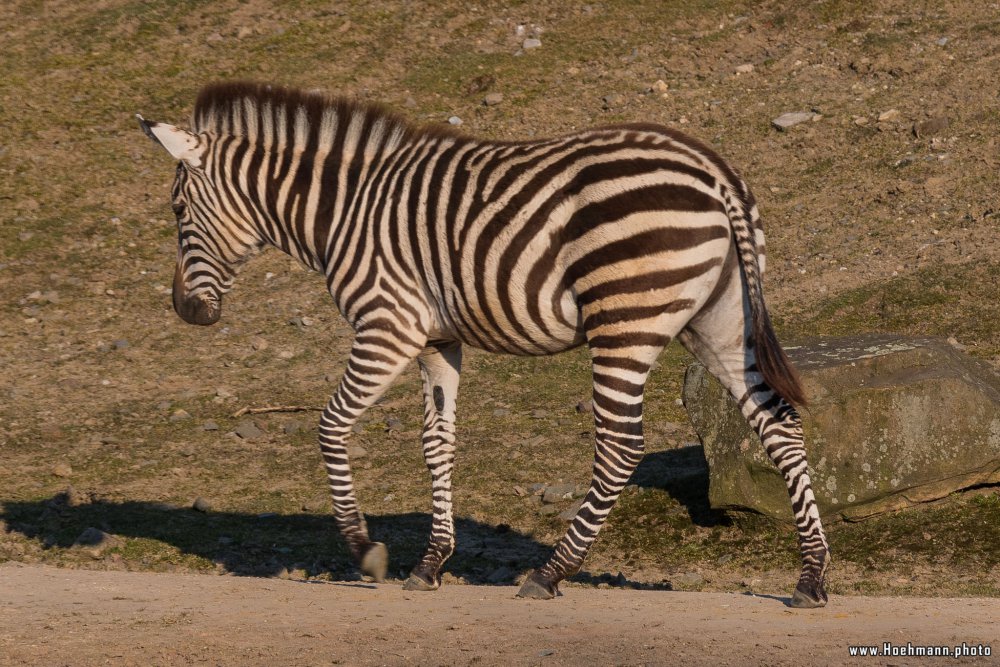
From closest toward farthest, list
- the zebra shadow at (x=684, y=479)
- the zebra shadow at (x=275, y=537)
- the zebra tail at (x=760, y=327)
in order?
the zebra tail at (x=760, y=327) < the zebra shadow at (x=275, y=537) < the zebra shadow at (x=684, y=479)

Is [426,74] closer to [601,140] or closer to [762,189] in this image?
[762,189]

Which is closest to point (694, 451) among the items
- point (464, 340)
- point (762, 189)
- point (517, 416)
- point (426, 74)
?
point (517, 416)

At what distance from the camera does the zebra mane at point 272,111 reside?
869 centimetres

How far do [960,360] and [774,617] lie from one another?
4554mm

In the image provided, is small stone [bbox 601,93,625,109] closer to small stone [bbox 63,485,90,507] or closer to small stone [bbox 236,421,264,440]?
small stone [bbox 236,421,264,440]

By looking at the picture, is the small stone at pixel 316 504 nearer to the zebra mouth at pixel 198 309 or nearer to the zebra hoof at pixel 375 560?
the zebra mouth at pixel 198 309

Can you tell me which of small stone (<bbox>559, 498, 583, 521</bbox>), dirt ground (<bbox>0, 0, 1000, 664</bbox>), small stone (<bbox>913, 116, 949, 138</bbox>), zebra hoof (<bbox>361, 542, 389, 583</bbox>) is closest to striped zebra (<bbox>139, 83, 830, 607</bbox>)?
zebra hoof (<bbox>361, 542, 389, 583</bbox>)

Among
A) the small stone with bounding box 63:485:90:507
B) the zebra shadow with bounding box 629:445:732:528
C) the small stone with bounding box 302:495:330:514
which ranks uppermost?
the zebra shadow with bounding box 629:445:732:528

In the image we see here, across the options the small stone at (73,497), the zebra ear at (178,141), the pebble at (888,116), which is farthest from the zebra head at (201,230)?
the pebble at (888,116)

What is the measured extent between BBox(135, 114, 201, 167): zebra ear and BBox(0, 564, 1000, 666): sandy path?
9.99ft

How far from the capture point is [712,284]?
7.43 meters

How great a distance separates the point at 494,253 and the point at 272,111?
2.32 metres

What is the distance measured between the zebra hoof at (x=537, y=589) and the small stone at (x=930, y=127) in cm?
1270

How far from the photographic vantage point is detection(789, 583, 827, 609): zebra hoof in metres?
7.41
